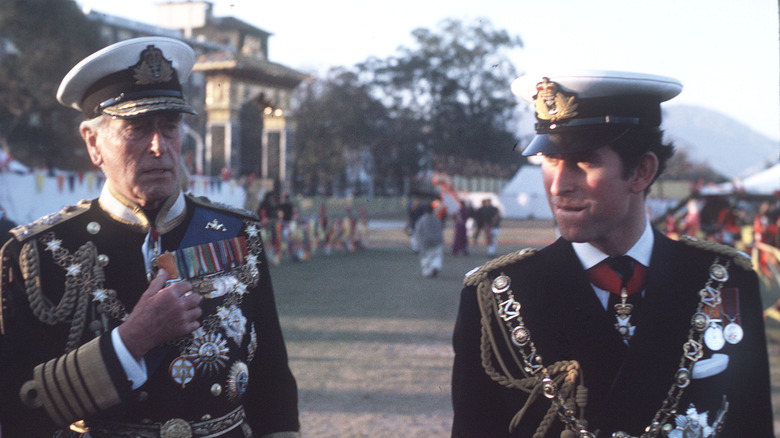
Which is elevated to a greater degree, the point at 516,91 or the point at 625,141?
the point at 516,91

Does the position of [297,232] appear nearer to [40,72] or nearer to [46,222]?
[40,72]

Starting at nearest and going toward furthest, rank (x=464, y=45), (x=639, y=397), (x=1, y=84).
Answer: (x=639, y=397)
(x=464, y=45)
(x=1, y=84)

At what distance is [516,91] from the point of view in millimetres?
2256

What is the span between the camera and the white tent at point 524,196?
1825 inches

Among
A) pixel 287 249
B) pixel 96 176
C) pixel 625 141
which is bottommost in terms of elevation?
pixel 287 249

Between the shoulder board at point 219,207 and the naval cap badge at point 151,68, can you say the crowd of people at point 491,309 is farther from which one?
the shoulder board at point 219,207

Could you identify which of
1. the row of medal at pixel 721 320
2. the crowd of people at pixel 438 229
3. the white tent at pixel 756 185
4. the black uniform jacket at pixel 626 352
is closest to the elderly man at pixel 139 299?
the black uniform jacket at pixel 626 352

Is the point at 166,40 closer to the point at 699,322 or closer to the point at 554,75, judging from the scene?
the point at 554,75

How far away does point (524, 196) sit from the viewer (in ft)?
153

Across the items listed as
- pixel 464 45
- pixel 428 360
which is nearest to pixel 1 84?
pixel 464 45

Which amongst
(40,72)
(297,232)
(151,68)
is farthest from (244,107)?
(151,68)

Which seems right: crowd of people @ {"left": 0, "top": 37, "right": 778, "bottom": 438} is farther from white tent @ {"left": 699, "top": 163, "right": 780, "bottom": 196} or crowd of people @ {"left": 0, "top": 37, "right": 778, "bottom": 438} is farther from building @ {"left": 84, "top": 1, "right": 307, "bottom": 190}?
building @ {"left": 84, "top": 1, "right": 307, "bottom": 190}

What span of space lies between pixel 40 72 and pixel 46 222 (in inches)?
1007

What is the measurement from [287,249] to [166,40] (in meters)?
16.4
